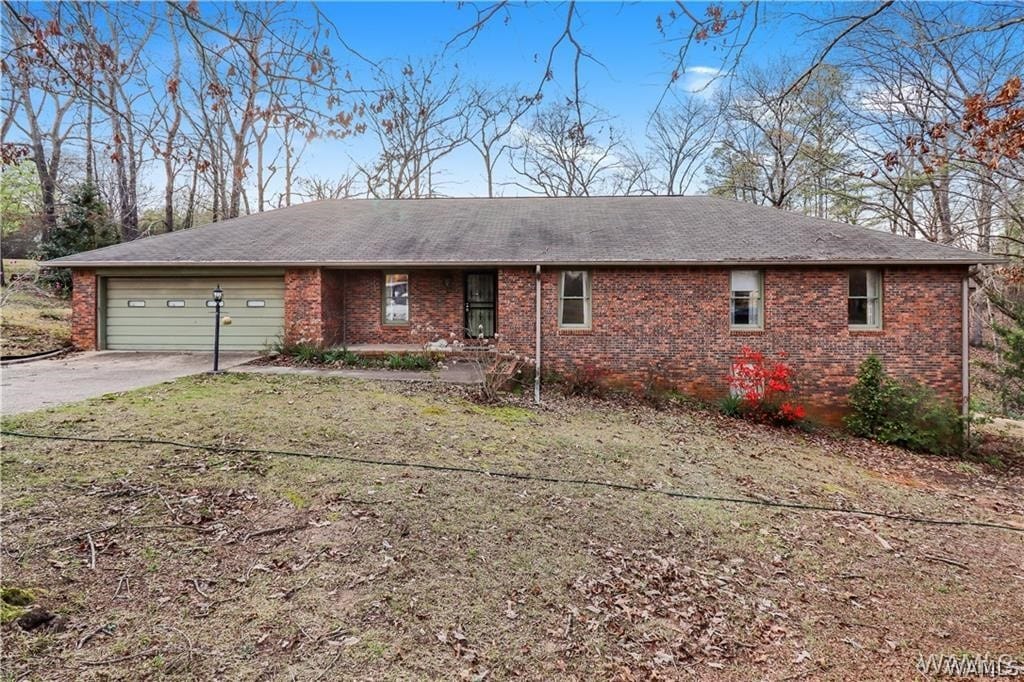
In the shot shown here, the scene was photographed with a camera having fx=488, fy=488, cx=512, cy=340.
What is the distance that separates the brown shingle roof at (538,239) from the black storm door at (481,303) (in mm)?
1124

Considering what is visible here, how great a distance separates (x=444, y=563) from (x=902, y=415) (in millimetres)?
10438

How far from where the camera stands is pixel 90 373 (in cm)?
909

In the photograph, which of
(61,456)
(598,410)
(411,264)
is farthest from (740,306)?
(61,456)

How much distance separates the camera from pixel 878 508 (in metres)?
5.91

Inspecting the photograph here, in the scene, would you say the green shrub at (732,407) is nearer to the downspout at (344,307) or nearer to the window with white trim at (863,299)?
the window with white trim at (863,299)

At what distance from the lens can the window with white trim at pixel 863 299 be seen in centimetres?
1062

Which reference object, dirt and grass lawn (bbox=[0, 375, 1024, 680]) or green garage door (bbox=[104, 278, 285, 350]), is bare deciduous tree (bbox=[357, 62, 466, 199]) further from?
dirt and grass lawn (bbox=[0, 375, 1024, 680])

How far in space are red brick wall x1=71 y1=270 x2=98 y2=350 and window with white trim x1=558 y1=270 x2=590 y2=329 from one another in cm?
1131

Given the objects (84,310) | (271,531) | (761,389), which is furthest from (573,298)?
(84,310)

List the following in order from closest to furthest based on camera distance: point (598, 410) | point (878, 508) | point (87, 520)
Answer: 1. point (87, 520)
2. point (878, 508)
3. point (598, 410)

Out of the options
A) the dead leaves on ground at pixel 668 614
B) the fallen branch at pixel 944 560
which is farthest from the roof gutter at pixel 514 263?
the dead leaves on ground at pixel 668 614

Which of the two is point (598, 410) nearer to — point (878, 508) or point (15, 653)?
point (878, 508)

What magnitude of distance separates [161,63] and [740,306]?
35.1ft

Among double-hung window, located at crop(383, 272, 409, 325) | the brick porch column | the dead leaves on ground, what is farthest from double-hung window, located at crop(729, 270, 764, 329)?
the brick porch column
